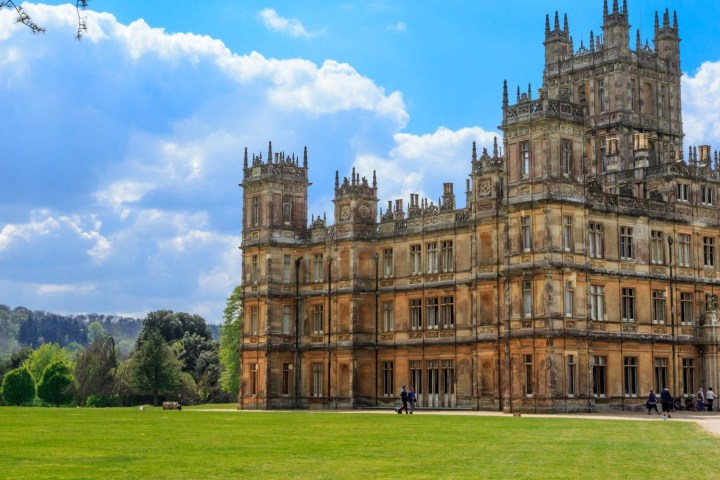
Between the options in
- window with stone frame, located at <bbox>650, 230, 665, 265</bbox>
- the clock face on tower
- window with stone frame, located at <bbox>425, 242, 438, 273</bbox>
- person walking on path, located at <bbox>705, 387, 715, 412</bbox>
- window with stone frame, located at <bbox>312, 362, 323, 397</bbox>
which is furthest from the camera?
window with stone frame, located at <bbox>312, 362, 323, 397</bbox>

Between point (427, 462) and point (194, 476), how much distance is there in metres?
5.47

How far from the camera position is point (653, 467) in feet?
74.2

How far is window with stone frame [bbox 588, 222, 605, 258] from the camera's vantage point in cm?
6250

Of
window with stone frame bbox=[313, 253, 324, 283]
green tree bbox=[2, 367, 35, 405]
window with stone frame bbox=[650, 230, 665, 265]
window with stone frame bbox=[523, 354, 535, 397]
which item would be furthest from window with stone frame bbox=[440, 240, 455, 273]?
green tree bbox=[2, 367, 35, 405]

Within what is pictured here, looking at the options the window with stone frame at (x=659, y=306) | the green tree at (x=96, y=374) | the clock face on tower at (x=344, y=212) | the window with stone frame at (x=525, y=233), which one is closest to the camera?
the window with stone frame at (x=525, y=233)

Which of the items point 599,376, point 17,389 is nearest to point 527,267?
point 599,376

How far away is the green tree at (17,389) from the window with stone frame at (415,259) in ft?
218

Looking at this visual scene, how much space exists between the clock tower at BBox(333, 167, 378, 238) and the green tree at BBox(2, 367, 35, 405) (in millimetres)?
61878

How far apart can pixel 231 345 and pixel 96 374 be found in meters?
13.0

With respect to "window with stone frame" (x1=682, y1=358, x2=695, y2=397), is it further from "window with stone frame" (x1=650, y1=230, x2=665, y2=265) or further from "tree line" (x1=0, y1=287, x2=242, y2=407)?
"tree line" (x1=0, y1=287, x2=242, y2=407)

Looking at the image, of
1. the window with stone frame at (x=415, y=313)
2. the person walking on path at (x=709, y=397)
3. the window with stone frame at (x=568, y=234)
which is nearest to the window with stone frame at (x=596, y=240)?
the window with stone frame at (x=568, y=234)

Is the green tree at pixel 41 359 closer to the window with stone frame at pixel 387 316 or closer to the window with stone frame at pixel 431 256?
the window with stone frame at pixel 387 316

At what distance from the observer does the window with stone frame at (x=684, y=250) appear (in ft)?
219

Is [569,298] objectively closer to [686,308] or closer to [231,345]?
[686,308]
